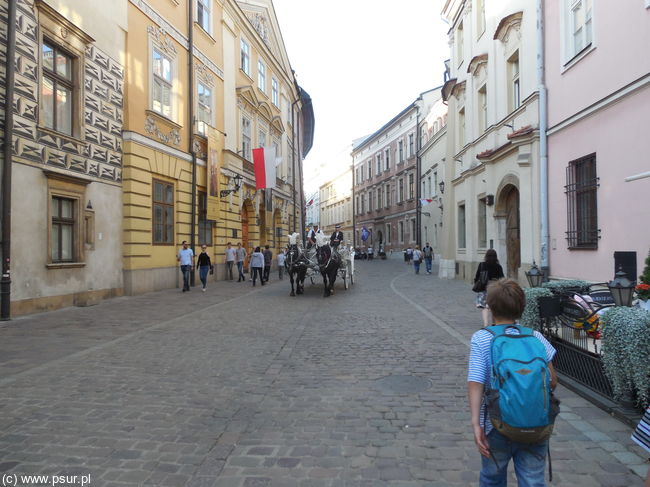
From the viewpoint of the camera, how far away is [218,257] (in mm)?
21625

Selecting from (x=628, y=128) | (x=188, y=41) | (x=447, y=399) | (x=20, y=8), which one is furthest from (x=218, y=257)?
(x=447, y=399)

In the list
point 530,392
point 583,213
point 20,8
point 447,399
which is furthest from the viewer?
point 583,213

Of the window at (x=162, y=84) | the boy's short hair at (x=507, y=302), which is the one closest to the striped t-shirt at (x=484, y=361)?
the boy's short hair at (x=507, y=302)

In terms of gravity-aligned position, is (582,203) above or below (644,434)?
above

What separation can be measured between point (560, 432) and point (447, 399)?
3.79ft

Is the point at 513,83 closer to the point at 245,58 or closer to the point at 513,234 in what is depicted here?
the point at 513,234

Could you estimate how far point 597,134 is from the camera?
1079cm

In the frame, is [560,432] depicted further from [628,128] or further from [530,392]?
[628,128]

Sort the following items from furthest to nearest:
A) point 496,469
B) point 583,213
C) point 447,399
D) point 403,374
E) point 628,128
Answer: point 583,213, point 628,128, point 403,374, point 447,399, point 496,469

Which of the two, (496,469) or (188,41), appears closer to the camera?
(496,469)

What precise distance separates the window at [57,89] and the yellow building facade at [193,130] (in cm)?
240

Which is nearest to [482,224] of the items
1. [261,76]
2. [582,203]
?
[582,203]

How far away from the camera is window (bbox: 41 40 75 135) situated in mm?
11625

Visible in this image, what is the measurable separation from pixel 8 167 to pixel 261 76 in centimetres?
2012
